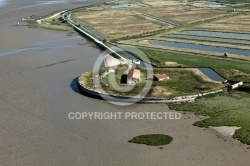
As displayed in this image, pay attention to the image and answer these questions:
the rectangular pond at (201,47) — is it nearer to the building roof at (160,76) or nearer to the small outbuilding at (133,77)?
the building roof at (160,76)

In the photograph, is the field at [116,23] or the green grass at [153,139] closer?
the green grass at [153,139]

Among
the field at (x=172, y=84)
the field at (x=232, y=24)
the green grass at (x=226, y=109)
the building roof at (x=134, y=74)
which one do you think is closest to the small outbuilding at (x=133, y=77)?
the building roof at (x=134, y=74)

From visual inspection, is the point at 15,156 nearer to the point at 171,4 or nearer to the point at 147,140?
the point at 147,140

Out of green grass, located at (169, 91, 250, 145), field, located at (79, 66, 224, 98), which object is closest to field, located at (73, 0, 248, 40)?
field, located at (79, 66, 224, 98)

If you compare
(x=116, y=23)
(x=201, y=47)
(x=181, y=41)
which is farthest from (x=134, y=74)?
(x=116, y=23)

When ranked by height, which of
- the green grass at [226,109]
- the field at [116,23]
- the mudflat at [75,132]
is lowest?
the mudflat at [75,132]

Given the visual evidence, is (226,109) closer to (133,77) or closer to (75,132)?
(133,77)
